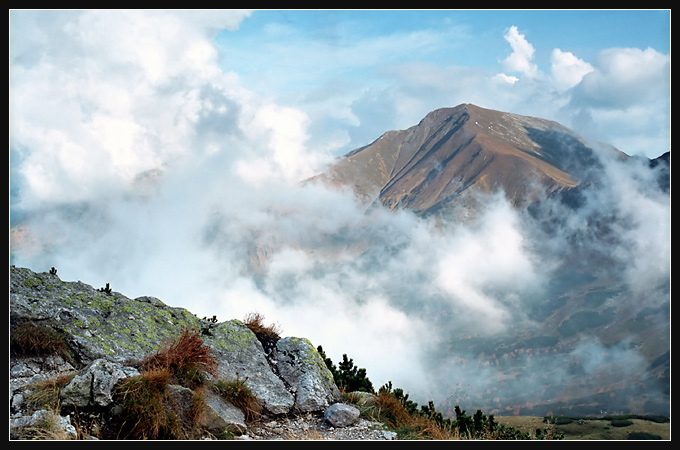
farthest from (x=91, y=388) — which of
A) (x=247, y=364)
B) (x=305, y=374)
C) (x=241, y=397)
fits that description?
(x=305, y=374)

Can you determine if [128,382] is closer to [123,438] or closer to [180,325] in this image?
[123,438]

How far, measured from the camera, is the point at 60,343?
12.8m

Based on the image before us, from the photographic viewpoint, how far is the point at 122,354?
13.1 m

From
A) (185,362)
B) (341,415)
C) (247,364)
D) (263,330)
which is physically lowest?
(341,415)

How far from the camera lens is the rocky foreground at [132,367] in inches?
422

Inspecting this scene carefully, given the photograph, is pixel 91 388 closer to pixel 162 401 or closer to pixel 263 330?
pixel 162 401

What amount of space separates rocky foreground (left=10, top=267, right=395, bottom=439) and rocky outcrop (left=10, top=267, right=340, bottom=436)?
0.02 metres

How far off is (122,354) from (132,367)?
48.9 inches

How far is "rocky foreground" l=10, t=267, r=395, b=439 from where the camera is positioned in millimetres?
10727

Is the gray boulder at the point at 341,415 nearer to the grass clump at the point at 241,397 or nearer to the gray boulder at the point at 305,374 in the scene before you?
the gray boulder at the point at 305,374

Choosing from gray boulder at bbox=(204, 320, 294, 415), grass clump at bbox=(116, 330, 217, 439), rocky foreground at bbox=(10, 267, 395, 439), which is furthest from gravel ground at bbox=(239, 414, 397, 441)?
grass clump at bbox=(116, 330, 217, 439)

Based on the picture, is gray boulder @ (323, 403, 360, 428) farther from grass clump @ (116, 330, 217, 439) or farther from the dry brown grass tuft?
grass clump @ (116, 330, 217, 439)

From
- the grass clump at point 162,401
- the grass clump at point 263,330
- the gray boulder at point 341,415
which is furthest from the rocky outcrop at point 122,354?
the gray boulder at point 341,415
